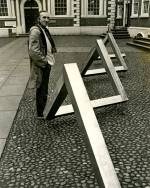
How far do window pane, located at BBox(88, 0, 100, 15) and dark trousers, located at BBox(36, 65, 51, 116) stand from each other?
24750 millimetres

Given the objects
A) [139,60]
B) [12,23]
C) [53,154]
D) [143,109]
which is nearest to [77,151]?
[53,154]

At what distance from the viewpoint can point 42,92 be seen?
17.9 feet

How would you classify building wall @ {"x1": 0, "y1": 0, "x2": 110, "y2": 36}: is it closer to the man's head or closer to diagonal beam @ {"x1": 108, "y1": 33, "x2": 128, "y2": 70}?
diagonal beam @ {"x1": 108, "y1": 33, "x2": 128, "y2": 70}

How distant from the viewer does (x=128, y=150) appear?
4.22 metres

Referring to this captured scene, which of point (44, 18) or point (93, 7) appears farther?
point (93, 7)

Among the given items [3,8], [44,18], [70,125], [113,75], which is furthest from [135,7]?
[70,125]

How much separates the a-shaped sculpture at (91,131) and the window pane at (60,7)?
25762mm

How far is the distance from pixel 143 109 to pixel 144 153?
2006 millimetres

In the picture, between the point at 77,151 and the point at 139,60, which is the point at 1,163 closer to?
the point at 77,151

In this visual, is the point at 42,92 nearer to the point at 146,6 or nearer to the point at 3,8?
the point at 146,6

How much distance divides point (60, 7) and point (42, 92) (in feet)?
79.6

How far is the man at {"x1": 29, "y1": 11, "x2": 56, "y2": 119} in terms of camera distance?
16.2 ft

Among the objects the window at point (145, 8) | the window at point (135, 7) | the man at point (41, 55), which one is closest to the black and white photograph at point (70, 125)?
the man at point (41, 55)

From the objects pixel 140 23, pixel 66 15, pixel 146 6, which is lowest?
pixel 140 23
